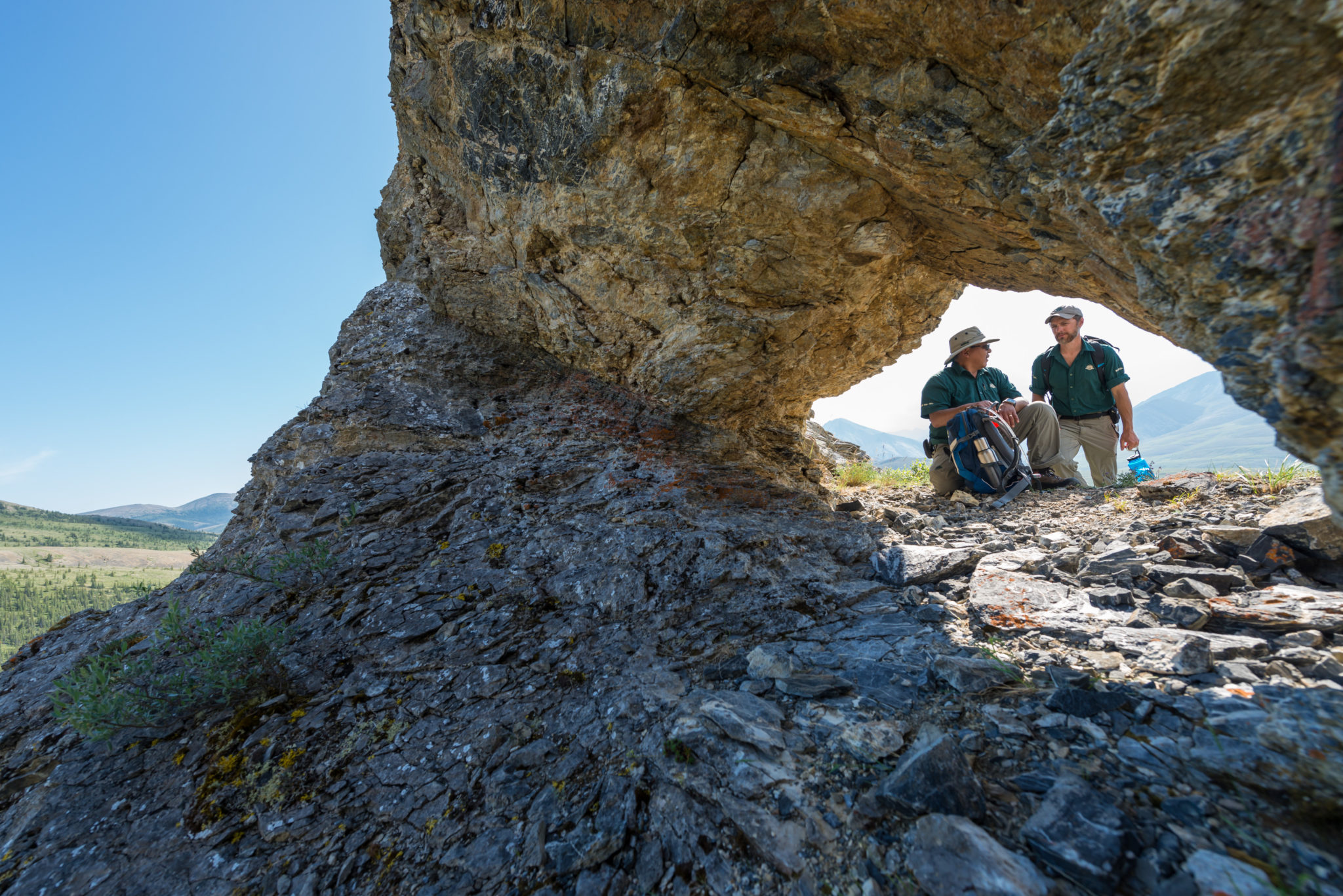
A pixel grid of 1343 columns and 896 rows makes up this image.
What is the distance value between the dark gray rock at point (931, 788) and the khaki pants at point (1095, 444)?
20.6ft

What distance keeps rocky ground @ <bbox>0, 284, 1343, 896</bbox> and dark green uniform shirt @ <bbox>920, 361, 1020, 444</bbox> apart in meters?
2.05

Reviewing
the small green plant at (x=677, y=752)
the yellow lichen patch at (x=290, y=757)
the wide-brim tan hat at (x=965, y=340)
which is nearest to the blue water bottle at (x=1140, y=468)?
the wide-brim tan hat at (x=965, y=340)

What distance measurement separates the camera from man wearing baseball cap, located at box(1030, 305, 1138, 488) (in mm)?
6695

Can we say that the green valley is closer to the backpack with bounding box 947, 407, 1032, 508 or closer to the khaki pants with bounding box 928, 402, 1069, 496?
the khaki pants with bounding box 928, 402, 1069, 496

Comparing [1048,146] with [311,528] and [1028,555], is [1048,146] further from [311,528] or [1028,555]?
[311,528]

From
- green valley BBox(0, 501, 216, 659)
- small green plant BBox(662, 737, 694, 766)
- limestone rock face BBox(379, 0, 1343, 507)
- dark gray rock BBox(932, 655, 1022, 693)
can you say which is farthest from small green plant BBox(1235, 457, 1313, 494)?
green valley BBox(0, 501, 216, 659)

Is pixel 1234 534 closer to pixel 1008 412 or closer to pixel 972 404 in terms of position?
pixel 972 404

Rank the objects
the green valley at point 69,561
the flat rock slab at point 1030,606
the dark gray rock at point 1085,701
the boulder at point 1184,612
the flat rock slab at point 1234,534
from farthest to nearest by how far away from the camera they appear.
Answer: the green valley at point 69,561 < the flat rock slab at point 1234,534 < the flat rock slab at point 1030,606 < the boulder at point 1184,612 < the dark gray rock at point 1085,701

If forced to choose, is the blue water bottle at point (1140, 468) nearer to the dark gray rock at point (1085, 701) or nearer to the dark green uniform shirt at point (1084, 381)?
the dark green uniform shirt at point (1084, 381)

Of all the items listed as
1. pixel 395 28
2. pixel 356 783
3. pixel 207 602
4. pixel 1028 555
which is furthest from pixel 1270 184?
pixel 395 28

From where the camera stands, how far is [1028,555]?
402cm

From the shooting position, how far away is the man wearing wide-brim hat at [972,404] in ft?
22.7

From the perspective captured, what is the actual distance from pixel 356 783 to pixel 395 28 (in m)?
7.32

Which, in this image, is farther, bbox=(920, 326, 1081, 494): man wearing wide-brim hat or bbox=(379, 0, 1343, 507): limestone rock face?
bbox=(920, 326, 1081, 494): man wearing wide-brim hat
